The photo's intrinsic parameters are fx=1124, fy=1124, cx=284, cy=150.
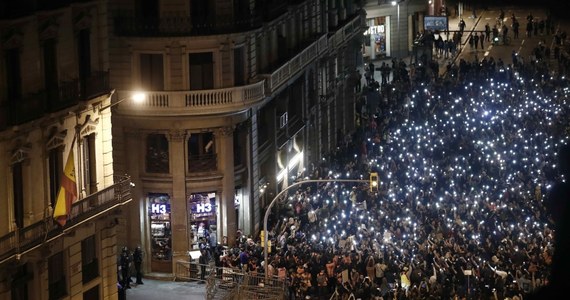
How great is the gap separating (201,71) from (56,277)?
16.1m

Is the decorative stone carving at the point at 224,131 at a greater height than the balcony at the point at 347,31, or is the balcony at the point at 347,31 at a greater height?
the balcony at the point at 347,31

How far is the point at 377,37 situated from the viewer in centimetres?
10100

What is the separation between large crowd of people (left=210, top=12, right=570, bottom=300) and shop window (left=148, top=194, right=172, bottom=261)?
2871 millimetres

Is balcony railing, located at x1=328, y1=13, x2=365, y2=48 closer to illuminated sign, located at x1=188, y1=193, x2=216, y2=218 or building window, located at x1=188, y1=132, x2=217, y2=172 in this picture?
building window, located at x1=188, y1=132, x2=217, y2=172

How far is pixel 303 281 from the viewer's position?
4106 centimetres

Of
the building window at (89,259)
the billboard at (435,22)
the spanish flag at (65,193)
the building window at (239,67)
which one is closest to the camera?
the spanish flag at (65,193)

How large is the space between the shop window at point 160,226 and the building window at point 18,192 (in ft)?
54.1

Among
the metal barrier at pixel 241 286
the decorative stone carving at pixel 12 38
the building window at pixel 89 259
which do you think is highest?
the decorative stone carving at pixel 12 38

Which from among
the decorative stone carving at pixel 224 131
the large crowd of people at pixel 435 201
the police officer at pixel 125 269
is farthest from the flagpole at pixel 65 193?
the decorative stone carving at pixel 224 131

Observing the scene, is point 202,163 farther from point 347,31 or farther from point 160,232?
point 347,31

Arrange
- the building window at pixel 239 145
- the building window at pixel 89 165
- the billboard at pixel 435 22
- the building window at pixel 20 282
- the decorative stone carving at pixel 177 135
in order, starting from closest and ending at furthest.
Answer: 1. the building window at pixel 20 282
2. the building window at pixel 89 165
3. the decorative stone carving at pixel 177 135
4. the building window at pixel 239 145
5. the billboard at pixel 435 22

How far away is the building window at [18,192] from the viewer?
103 feet

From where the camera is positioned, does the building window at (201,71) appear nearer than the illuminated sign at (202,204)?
Yes

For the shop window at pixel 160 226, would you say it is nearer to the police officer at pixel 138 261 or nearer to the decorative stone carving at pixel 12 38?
the police officer at pixel 138 261
